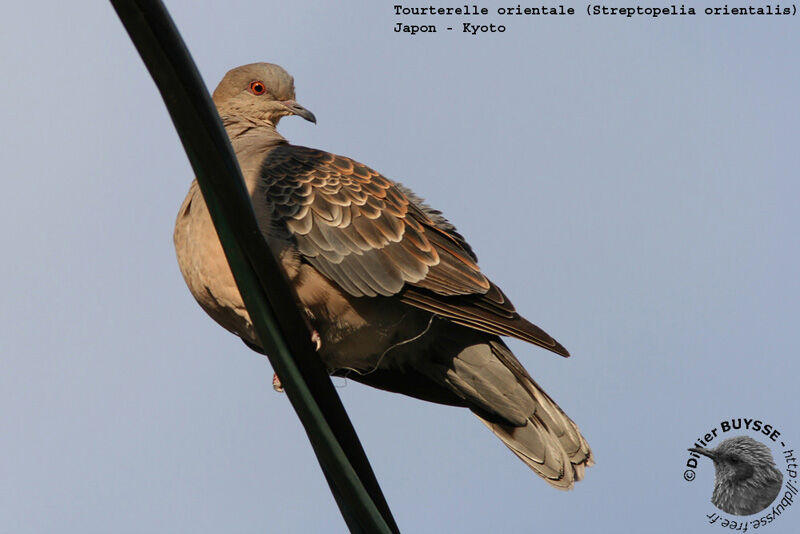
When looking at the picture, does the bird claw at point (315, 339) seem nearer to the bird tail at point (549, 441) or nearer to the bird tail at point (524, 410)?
the bird tail at point (524, 410)

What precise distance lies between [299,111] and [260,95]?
0.21 metres

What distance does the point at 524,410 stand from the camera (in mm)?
4195

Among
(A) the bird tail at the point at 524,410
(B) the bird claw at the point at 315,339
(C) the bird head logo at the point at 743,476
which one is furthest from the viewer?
(C) the bird head logo at the point at 743,476

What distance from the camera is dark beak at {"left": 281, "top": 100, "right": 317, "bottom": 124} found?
16.0ft

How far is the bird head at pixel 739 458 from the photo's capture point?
4.84m

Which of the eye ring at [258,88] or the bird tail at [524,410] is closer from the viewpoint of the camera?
the bird tail at [524,410]

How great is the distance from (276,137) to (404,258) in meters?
1.04

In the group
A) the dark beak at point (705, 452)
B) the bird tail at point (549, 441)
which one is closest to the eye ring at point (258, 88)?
the bird tail at point (549, 441)

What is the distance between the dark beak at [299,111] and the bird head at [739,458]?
2362 millimetres

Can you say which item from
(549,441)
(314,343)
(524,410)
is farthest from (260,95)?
(549,441)

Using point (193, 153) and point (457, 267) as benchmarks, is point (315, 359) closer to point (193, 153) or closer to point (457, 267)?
point (193, 153)

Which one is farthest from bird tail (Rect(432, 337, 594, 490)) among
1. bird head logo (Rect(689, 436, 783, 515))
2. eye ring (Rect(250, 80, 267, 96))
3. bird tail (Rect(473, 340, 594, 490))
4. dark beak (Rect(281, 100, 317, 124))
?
eye ring (Rect(250, 80, 267, 96))

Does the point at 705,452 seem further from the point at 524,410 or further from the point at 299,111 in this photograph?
the point at 299,111

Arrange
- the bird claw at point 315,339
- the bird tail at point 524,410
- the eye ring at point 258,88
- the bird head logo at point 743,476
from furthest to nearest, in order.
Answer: the eye ring at point 258,88, the bird head logo at point 743,476, the bird tail at point 524,410, the bird claw at point 315,339
